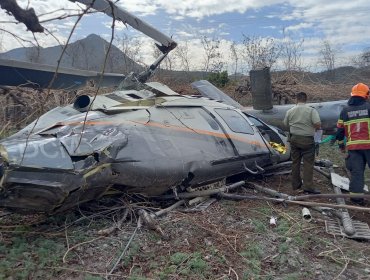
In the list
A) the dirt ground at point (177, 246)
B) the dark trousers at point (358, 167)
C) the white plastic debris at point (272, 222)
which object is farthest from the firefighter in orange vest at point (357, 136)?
the white plastic debris at point (272, 222)

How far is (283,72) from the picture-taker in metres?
18.2

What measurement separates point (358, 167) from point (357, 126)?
656mm

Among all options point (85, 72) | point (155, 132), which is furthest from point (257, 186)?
point (85, 72)

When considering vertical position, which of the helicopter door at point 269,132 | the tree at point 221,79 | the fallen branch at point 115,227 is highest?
the tree at point 221,79

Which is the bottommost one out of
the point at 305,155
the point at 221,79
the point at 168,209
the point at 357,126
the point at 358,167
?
the point at 168,209

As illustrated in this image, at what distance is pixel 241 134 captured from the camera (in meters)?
7.19

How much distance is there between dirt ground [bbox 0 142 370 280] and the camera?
160 inches

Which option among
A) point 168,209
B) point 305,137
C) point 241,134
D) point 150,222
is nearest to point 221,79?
point 241,134

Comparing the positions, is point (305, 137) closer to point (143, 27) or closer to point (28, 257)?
point (143, 27)

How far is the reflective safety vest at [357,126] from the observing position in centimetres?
653

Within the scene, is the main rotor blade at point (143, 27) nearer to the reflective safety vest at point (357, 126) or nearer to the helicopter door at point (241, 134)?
the helicopter door at point (241, 134)

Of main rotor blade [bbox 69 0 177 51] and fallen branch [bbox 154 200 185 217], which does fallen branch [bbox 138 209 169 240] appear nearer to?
fallen branch [bbox 154 200 185 217]

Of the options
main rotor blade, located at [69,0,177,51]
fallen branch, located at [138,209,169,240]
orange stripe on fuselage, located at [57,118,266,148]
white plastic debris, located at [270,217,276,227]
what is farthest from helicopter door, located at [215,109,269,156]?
fallen branch, located at [138,209,169,240]

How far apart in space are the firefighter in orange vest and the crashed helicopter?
152 cm
